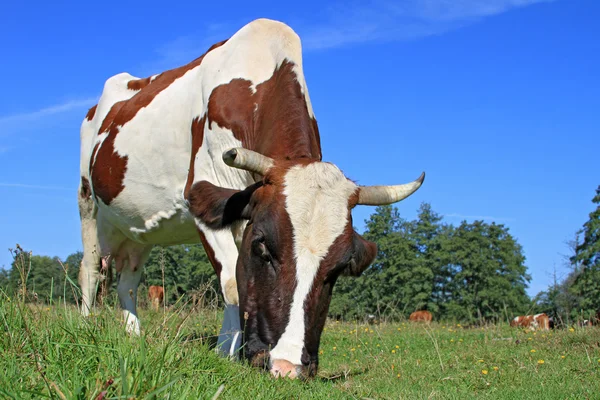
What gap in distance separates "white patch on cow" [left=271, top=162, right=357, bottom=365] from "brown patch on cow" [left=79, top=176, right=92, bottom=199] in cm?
587

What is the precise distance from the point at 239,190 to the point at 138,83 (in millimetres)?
4962

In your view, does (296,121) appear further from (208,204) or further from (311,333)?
(311,333)

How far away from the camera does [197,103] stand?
7.59 meters

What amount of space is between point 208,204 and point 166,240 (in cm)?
304

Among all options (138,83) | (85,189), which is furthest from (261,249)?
(85,189)

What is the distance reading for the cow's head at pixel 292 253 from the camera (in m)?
4.70

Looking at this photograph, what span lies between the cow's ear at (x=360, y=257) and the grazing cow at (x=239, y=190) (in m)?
0.01

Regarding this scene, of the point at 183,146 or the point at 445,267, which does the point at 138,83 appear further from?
the point at 445,267

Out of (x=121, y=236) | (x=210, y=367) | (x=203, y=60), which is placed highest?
(x=203, y=60)

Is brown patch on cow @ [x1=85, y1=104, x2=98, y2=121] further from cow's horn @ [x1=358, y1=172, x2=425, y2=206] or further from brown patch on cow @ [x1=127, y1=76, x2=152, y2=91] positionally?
cow's horn @ [x1=358, y1=172, x2=425, y2=206]

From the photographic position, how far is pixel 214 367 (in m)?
4.31

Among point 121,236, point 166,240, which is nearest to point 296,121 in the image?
point 166,240

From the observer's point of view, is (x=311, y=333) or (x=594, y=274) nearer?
(x=311, y=333)

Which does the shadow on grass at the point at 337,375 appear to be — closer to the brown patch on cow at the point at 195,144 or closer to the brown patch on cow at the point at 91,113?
the brown patch on cow at the point at 195,144
